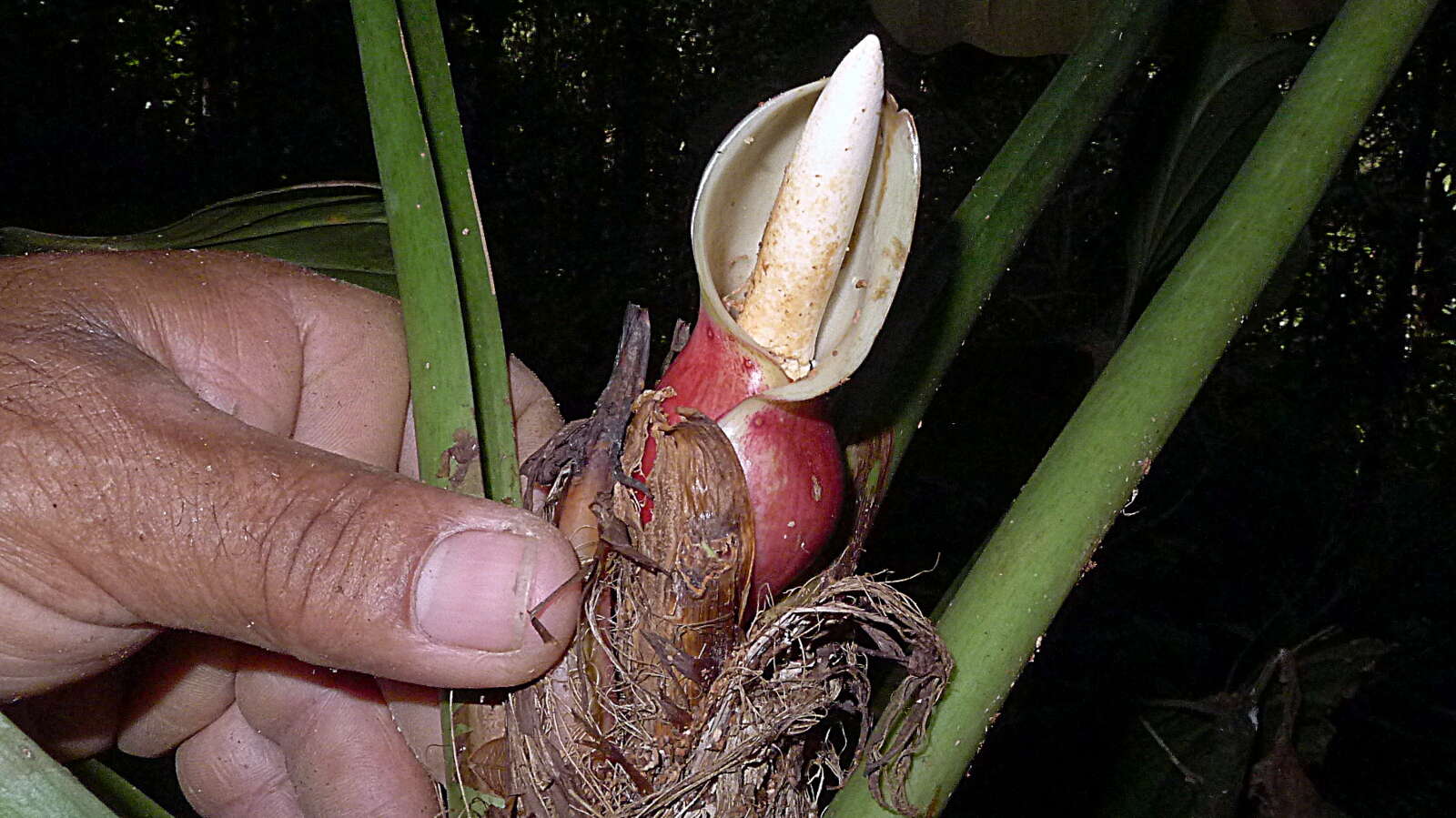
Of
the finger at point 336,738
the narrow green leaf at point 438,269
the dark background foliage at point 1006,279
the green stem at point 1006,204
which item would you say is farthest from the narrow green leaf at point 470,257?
the dark background foliage at point 1006,279

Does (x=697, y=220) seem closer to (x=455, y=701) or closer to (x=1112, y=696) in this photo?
(x=455, y=701)

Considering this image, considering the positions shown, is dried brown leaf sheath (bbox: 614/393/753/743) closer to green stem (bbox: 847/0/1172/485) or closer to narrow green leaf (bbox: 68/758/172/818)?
green stem (bbox: 847/0/1172/485)

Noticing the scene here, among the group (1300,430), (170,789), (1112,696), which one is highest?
(170,789)

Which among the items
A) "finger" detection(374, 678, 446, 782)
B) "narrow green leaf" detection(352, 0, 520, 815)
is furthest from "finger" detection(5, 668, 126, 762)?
"narrow green leaf" detection(352, 0, 520, 815)

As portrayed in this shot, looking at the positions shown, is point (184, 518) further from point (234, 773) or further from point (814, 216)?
point (234, 773)

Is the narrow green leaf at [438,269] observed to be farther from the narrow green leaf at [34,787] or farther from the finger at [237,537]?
the narrow green leaf at [34,787]

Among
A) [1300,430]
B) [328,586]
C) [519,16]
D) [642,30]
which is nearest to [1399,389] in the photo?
[1300,430]

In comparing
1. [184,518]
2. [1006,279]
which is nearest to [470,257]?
[184,518]
